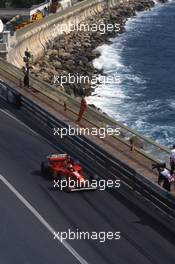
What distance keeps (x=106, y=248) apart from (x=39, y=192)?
4.30 m

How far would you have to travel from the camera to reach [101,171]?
72.0 feet

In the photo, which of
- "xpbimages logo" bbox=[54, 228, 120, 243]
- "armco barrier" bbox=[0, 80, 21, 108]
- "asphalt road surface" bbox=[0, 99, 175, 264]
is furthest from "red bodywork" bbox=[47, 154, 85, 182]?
"armco barrier" bbox=[0, 80, 21, 108]

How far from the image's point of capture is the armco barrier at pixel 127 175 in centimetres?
1858

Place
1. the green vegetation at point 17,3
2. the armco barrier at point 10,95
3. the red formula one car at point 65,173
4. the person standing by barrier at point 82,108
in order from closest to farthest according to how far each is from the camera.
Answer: the red formula one car at point 65,173 → the person standing by barrier at point 82,108 → the armco barrier at point 10,95 → the green vegetation at point 17,3

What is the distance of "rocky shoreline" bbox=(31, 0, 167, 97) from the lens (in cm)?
5312

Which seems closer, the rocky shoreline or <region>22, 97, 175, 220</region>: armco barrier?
<region>22, 97, 175, 220</region>: armco barrier

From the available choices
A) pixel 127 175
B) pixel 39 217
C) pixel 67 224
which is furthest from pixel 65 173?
pixel 67 224

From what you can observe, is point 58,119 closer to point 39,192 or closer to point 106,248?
point 39,192

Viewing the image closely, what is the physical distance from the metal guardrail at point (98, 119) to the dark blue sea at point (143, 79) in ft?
37.1

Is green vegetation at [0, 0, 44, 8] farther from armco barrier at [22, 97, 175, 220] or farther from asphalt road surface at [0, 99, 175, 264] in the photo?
asphalt road surface at [0, 99, 175, 264]

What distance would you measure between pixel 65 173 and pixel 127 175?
2216 millimetres

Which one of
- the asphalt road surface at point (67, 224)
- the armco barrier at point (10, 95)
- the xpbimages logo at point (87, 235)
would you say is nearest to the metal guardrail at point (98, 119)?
the armco barrier at point (10, 95)

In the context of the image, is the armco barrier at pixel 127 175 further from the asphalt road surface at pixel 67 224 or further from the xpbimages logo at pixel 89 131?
the asphalt road surface at pixel 67 224

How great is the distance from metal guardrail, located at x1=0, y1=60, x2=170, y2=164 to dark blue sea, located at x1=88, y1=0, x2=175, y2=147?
446 inches
